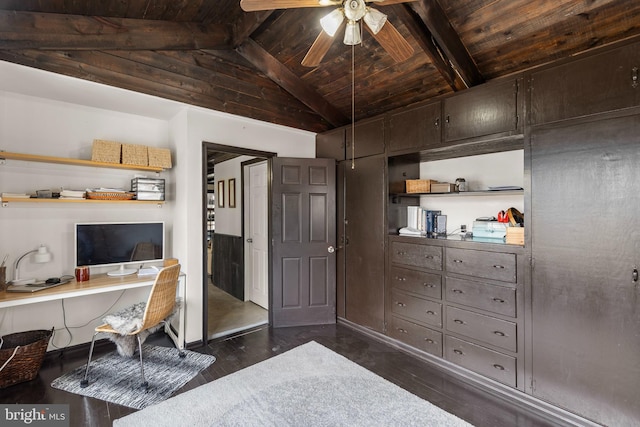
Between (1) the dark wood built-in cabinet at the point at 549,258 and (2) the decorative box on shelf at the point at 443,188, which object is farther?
(2) the decorative box on shelf at the point at 443,188

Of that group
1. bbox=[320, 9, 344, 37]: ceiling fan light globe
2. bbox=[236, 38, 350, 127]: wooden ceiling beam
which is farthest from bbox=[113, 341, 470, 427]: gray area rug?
bbox=[236, 38, 350, 127]: wooden ceiling beam

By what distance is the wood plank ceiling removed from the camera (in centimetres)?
214

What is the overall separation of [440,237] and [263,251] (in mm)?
2463

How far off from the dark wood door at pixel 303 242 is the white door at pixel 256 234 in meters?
0.54

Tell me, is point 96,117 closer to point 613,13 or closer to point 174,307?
point 174,307

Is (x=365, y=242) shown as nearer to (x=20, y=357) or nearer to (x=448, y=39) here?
(x=448, y=39)

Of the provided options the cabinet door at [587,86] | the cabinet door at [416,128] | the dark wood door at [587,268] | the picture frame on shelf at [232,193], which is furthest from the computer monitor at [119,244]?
the cabinet door at [587,86]

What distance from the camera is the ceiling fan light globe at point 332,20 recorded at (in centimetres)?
170

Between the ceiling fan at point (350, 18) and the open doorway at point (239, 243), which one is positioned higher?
the ceiling fan at point (350, 18)

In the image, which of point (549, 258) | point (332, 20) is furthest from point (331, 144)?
point (549, 258)

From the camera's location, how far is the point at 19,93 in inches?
107

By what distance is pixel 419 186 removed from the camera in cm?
312

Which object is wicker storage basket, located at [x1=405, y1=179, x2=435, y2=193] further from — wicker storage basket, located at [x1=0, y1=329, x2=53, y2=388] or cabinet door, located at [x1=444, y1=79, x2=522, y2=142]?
wicker storage basket, located at [x1=0, y1=329, x2=53, y2=388]

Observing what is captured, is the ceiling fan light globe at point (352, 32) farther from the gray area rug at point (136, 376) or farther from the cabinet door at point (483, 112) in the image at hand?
the gray area rug at point (136, 376)
